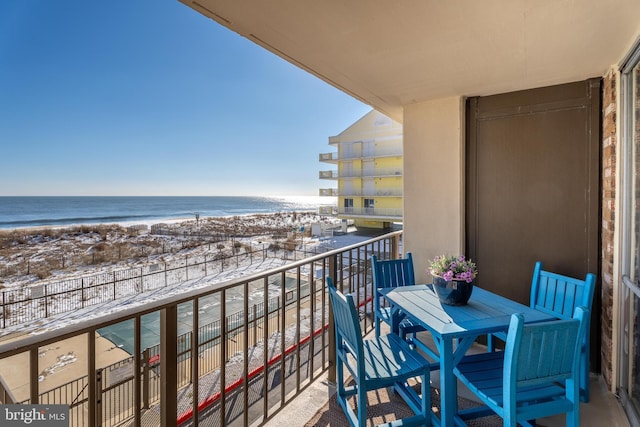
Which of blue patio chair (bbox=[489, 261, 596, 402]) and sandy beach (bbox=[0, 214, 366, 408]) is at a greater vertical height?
blue patio chair (bbox=[489, 261, 596, 402])

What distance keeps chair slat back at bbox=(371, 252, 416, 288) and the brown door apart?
60 centimetres

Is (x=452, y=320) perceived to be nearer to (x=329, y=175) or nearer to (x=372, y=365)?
(x=372, y=365)

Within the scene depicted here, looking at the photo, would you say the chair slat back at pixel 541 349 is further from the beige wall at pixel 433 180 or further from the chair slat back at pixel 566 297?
the beige wall at pixel 433 180

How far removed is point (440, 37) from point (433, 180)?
1388mm

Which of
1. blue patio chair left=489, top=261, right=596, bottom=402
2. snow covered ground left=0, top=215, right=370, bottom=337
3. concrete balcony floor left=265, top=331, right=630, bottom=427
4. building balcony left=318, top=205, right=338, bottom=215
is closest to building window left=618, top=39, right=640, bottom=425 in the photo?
concrete balcony floor left=265, top=331, right=630, bottom=427

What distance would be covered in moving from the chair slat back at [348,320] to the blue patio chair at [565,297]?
3.42ft

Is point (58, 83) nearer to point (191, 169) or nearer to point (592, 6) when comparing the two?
point (191, 169)

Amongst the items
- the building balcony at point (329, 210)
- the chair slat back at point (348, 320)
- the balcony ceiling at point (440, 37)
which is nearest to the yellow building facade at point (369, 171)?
the building balcony at point (329, 210)

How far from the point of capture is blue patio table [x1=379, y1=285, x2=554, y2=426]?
1.53 meters

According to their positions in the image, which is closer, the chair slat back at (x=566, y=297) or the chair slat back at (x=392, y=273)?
the chair slat back at (x=566, y=297)

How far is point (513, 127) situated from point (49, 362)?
7.72 m

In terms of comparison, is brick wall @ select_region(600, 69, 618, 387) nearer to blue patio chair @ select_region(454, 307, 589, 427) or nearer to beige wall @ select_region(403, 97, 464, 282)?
beige wall @ select_region(403, 97, 464, 282)

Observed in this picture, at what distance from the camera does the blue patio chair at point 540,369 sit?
3.96 feet

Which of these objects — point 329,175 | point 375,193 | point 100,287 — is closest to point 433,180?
point 100,287
